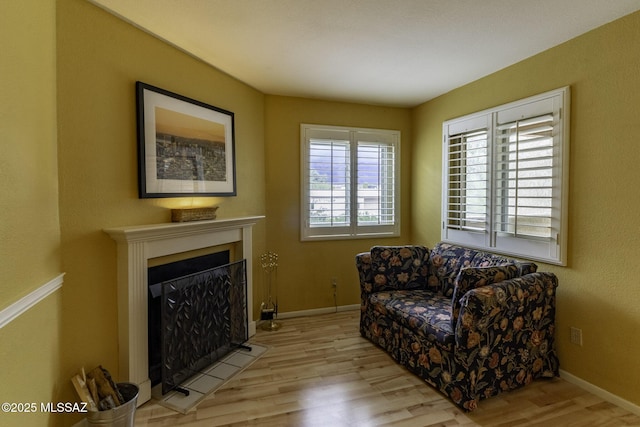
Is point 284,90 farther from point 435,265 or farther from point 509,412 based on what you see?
point 509,412

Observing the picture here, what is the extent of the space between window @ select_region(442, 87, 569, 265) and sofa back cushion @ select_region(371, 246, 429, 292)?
587 mm

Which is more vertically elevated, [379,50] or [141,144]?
[379,50]

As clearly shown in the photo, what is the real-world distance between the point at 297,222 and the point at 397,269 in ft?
4.24

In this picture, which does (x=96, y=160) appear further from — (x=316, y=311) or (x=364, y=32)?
(x=316, y=311)

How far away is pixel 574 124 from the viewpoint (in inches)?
97.5

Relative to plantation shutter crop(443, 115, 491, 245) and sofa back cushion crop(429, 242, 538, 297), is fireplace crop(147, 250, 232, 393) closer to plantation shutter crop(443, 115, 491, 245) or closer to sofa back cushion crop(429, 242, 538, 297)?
sofa back cushion crop(429, 242, 538, 297)

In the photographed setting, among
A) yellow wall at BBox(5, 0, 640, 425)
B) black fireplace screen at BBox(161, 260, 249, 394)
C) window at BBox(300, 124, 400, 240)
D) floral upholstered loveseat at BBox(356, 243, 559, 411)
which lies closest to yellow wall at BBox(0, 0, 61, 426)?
yellow wall at BBox(5, 0, 640, 425)

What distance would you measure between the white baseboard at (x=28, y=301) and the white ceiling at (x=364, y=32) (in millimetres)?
1688

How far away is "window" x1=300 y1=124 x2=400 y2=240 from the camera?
3900 millimetres

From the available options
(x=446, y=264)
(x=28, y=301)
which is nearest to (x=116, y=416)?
(x=28, y=301)

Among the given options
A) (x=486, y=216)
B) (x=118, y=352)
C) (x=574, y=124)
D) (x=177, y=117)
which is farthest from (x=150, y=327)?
(x=574, y=124)

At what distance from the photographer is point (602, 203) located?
231 cm

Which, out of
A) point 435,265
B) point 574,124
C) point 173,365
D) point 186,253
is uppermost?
point 574,124

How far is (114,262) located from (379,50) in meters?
2.52
